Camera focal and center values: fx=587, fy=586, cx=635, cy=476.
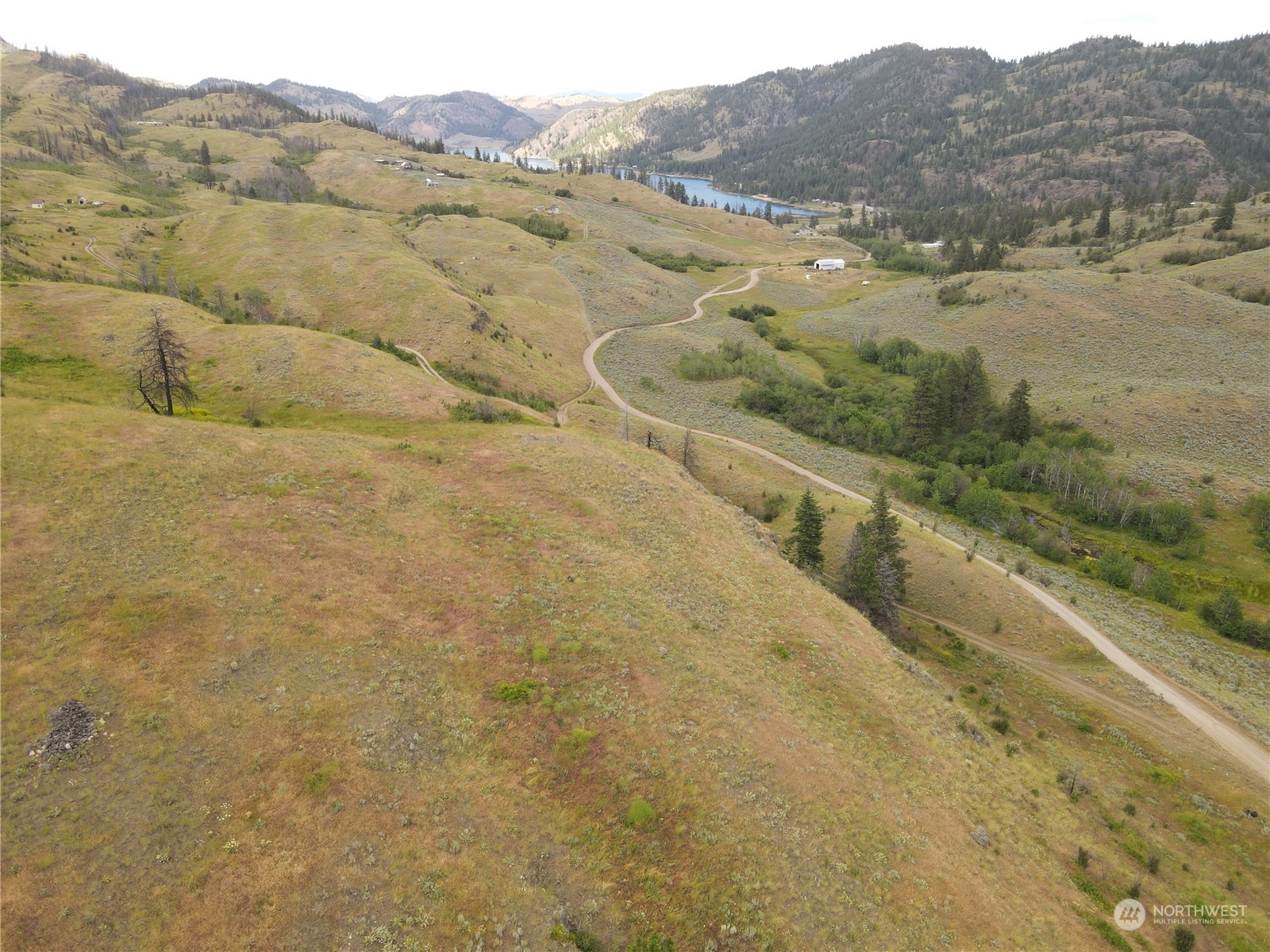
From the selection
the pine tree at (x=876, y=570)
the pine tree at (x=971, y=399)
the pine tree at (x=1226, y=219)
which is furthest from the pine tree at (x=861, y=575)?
the pine tree at (x=1226, y=219)

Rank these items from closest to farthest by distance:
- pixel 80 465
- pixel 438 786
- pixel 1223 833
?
pixel 438 786 → pixel 80 465 → pixel 1223 833

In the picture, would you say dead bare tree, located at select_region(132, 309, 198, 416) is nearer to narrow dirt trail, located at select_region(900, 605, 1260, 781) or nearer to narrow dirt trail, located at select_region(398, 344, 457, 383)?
narrow dirt trail, located at select_region(398, 344, 457, 383)

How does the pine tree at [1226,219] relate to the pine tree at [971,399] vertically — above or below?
above

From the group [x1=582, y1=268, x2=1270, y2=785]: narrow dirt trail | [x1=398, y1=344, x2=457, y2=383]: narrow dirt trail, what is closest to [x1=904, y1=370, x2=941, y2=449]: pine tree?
[x1=582, y1=268, x2=1270, y2=785]: narrow dirt trail

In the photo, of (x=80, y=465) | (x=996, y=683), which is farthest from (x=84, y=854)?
(x=996, y=683)

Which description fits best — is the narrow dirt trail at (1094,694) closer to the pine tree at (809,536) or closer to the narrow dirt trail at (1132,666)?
the narrow dirt trail at (1132,666)

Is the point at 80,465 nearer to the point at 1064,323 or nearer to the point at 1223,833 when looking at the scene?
the point at 1223,833
